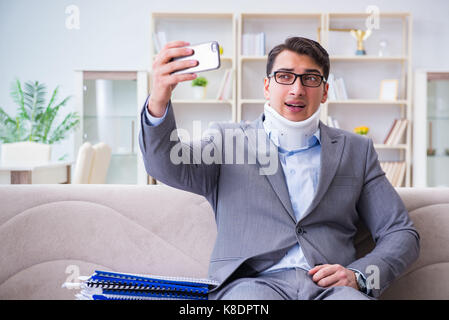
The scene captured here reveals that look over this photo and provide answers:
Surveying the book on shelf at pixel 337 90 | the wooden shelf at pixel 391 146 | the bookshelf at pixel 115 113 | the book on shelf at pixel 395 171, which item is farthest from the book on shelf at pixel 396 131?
the bookshelf at pixel 115 113

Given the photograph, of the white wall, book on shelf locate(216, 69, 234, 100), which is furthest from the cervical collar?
the white wall

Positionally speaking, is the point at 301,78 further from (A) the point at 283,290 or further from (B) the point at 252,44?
(B) the point at 252,44

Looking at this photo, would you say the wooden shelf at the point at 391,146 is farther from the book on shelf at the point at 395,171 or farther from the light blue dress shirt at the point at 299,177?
the light blue dress shirt at the point at 299,177

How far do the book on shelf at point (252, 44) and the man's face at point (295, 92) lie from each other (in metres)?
3.20

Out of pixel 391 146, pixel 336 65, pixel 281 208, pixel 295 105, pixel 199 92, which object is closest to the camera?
pixel 281 208

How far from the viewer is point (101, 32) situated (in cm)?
473

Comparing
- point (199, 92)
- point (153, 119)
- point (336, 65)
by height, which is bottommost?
point (153, 119)

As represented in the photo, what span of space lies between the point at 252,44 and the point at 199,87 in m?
0.69

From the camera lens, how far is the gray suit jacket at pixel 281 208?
1.18 metres

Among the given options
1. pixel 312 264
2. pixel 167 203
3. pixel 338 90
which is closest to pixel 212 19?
pixel 338 90

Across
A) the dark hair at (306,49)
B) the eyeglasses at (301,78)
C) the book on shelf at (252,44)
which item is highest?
the book on shelf at (252,44)

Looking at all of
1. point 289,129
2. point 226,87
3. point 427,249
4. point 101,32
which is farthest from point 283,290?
point 101,32

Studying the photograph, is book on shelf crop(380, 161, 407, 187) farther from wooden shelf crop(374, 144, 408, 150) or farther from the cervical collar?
the cervical collar

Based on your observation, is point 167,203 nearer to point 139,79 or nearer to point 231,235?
point 231,235
